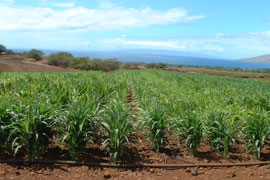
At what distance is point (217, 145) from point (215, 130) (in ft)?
1.14

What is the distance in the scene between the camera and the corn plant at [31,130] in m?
2.87

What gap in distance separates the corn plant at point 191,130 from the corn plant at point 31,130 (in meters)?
2.30

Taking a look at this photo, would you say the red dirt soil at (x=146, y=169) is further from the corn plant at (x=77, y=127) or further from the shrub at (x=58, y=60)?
the shrub at (x=58, y=60)

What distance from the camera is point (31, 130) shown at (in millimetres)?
2887

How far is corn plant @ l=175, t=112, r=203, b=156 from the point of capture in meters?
3.45

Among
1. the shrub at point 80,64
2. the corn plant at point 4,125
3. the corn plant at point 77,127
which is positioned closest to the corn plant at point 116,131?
the corn plant at point 77,127

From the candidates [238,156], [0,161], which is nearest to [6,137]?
[0,161]

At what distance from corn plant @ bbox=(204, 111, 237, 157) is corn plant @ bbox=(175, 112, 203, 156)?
155mm

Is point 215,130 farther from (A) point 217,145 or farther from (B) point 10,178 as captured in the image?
(B) point 10,178

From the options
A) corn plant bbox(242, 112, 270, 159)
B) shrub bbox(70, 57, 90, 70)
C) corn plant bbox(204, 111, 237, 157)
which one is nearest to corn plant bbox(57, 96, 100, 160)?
corn plant bbox(204, 111, 237, 157)

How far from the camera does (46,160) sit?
10.1 ft

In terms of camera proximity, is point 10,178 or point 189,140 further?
point 189,140

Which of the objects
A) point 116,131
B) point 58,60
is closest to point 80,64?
point 58,60

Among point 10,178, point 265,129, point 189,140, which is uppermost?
point 265,129
